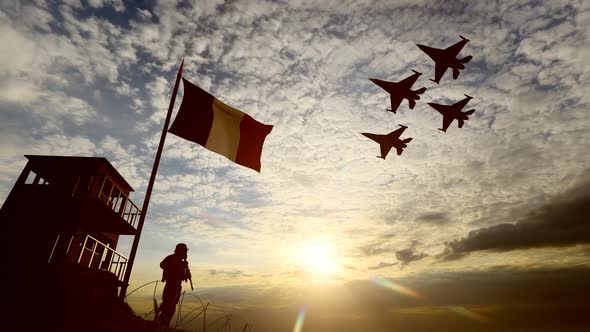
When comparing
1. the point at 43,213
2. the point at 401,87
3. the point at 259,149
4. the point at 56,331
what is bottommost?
the point at 56,331

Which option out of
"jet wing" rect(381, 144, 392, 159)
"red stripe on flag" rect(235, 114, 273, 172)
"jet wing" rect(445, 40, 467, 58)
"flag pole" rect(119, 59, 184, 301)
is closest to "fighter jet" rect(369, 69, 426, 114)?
"jet wing" rect(445, 40, 467, 58)

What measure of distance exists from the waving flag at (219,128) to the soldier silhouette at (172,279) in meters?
3.17

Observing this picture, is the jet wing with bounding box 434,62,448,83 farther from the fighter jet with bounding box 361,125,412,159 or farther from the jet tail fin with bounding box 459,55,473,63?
the fighter jet with bounding box 361,125,412,159

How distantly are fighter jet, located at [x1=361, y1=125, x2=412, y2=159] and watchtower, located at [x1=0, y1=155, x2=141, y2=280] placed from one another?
1321 cm

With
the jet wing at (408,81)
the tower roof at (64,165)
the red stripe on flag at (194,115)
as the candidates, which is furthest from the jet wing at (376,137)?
the tower roof at (64,165)

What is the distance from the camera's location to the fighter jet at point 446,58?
14.7m

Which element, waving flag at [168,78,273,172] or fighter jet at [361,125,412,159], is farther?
fighter jet at [361,125,412,159]

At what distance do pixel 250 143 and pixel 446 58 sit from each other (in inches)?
432

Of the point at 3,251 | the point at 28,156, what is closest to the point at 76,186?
the point at 28,156

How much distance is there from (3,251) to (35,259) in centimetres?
162

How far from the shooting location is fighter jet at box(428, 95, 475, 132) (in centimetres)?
1658

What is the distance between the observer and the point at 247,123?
10.4 m

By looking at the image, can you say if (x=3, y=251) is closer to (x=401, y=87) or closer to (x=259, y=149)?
(x=259, y=149)

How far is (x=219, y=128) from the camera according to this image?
9.45 metres
